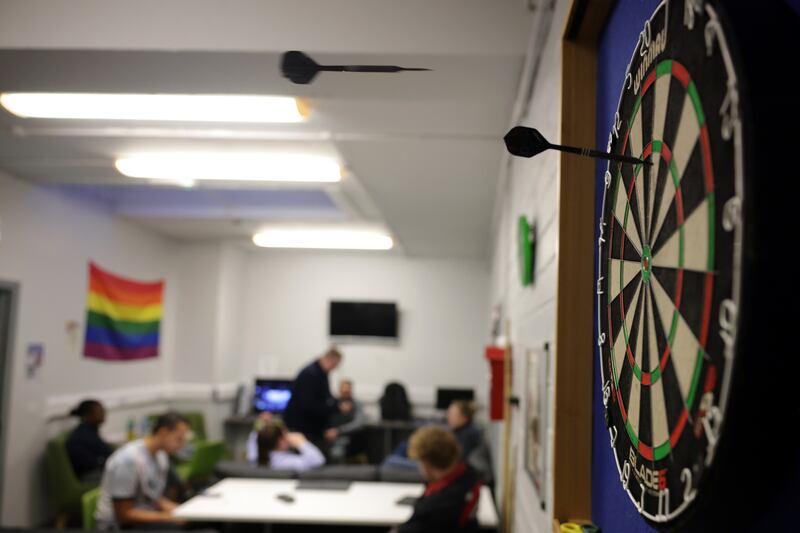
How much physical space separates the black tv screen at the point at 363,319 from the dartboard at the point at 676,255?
26.6ft

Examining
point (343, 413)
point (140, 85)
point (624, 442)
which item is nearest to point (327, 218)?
point (343, 413)

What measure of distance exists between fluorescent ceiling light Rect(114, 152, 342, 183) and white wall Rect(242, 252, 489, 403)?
4484 millimetres

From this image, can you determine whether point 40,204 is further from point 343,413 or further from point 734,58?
point 734,58

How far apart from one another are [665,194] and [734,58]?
20 cm

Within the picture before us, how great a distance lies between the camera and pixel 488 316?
8898mm

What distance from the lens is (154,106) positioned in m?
3.24

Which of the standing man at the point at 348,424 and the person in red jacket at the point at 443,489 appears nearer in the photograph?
the person in red jacket at the point at 443,489

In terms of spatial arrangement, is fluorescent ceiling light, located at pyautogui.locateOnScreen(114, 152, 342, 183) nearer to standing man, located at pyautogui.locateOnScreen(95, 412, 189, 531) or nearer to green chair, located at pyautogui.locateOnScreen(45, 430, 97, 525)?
standing man, located at pyautogui.locateOnScreen(95, 412, 189, 531)

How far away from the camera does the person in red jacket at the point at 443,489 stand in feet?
10.5

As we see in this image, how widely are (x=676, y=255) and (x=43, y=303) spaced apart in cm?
600

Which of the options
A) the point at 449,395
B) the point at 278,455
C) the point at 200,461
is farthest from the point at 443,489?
the point at 449,395

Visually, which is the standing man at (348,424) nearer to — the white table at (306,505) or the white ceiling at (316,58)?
the white table at (306,505)

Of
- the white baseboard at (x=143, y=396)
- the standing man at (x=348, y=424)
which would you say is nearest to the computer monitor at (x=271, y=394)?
the white baseboard at (x=143, y=396)

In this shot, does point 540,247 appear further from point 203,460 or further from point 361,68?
point 203,460
